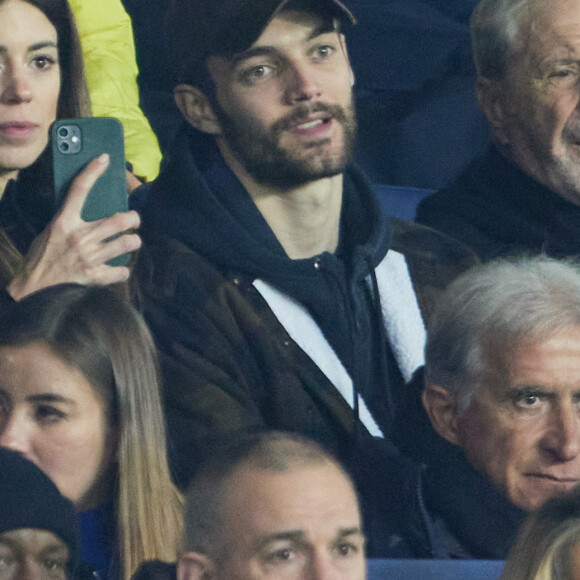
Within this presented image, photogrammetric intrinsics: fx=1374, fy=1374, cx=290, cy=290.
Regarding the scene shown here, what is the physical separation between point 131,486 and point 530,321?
75 centimetres

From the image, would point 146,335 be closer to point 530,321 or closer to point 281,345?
point 281,345

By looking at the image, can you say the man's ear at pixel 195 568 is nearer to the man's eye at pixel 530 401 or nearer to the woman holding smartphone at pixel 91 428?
the woman holding smartphone at pixel 91 428

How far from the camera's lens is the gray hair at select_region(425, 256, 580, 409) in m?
2.31

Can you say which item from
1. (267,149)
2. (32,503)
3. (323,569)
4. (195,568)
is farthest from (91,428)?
(267,149)

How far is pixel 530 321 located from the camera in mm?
2314

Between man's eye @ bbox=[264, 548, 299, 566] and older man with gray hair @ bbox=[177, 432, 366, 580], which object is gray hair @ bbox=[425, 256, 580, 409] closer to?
older man with gray hair @ bbox=[177, 432, 366, 580]

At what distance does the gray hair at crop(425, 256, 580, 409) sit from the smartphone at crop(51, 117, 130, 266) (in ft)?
1.95

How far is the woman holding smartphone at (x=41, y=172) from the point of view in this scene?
210 centimetres

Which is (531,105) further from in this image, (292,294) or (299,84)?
(292,294)

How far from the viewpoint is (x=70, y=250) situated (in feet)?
6.93

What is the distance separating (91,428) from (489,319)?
28.4 inches

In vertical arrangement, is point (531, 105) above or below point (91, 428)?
above

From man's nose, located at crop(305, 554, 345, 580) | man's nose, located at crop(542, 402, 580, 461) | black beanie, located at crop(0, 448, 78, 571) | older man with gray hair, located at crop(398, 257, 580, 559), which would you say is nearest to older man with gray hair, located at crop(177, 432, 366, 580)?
man's nose, located at crop(305, 554, 345, 580)

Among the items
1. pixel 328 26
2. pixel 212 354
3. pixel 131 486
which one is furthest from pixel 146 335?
pixel 328 26
